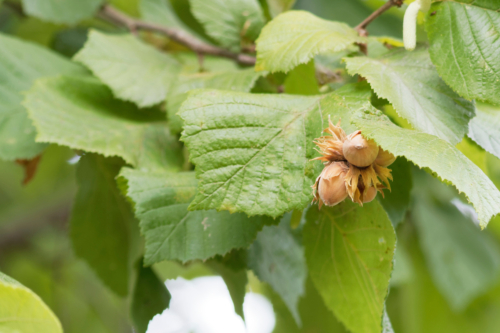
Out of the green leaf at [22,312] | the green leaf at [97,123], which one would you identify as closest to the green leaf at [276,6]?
the green leaf at [97,123]

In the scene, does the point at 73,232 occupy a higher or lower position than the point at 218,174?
lower

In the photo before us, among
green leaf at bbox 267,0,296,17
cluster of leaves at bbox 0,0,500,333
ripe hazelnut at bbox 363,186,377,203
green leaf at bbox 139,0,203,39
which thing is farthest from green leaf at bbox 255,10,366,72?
green leaf at bbox 139,0,203,39

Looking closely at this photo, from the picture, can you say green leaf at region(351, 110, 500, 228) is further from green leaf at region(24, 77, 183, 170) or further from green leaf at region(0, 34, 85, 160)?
green leaf at region(0, 34, 85, 160)

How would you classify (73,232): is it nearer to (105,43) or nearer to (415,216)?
(105,43)

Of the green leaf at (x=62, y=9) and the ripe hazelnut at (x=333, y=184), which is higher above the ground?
the ripe hazelnut at (x=333, y=184)

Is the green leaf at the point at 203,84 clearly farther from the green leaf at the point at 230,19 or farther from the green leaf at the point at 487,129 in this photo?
the green leaf at the point at 487,129

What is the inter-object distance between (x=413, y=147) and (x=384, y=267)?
19cm

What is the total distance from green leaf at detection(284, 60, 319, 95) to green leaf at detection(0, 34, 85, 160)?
0.51 m

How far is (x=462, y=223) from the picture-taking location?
1.55 metres

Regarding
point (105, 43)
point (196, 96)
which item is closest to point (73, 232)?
point (105, 43)

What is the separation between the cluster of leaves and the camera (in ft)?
1.77

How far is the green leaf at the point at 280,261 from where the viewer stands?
2.61 ft

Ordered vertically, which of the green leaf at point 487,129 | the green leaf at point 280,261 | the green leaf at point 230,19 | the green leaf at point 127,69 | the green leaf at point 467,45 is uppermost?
the green leaf at point 467,45

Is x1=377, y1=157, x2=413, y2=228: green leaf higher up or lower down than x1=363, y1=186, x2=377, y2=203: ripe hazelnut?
lower down
